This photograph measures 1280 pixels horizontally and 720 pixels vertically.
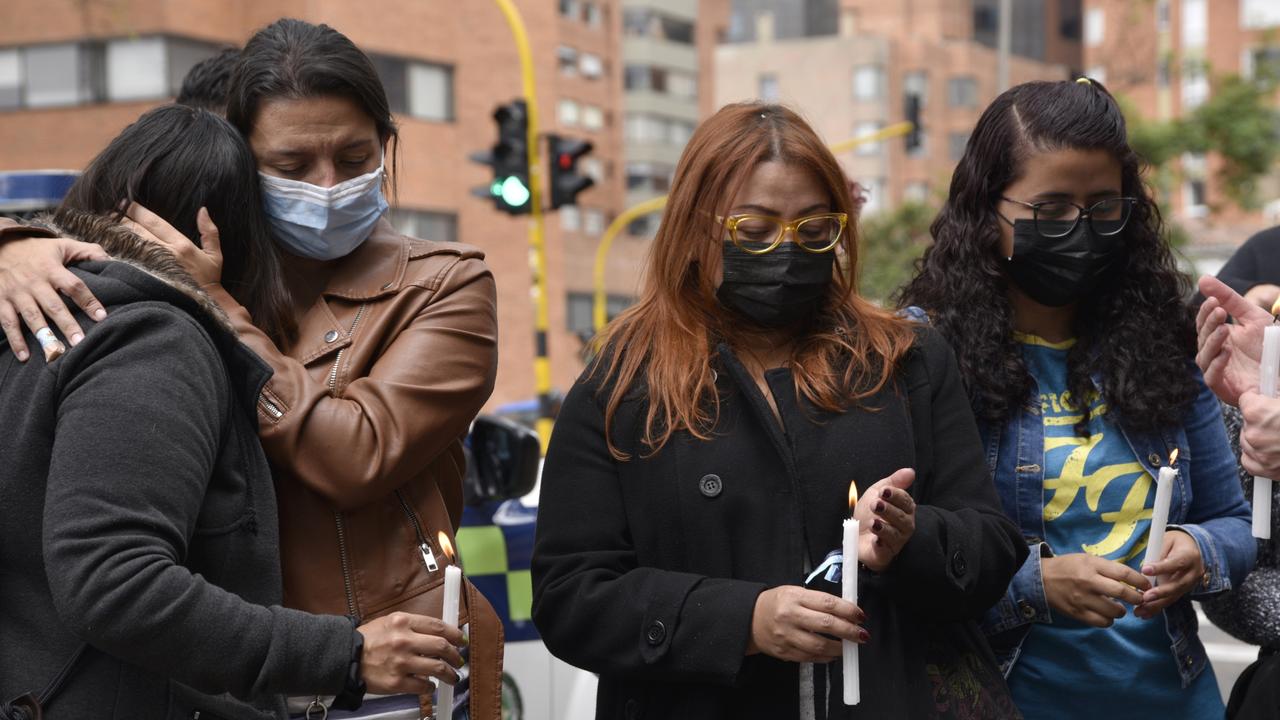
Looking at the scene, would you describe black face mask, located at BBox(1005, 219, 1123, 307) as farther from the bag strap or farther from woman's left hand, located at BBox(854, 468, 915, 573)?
the bag strap

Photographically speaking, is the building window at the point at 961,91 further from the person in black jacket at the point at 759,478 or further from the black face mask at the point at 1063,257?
the person in black jacket at the point at 759,478

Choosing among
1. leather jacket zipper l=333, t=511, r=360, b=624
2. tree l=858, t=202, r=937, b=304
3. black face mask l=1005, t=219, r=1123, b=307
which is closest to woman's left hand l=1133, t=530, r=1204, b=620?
black face mask l=1005, t=219, r=1123, b=307

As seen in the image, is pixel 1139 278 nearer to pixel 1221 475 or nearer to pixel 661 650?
pixel 1221 475

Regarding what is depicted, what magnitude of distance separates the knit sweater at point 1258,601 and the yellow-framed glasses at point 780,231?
1188mm

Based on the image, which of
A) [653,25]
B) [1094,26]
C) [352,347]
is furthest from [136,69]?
[1094,26]

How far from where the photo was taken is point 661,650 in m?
2.83

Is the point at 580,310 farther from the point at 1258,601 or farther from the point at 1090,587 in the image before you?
the point at 1090,587

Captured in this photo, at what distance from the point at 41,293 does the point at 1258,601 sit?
2534mm

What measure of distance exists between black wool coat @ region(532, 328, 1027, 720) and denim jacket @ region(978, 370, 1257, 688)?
243 millimetres

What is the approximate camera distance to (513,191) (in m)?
17.3

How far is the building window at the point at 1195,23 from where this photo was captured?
65.4 meters

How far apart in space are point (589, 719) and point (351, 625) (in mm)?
3118

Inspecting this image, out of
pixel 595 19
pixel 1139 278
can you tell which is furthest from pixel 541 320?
pixel 595 19

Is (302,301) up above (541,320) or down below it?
above
